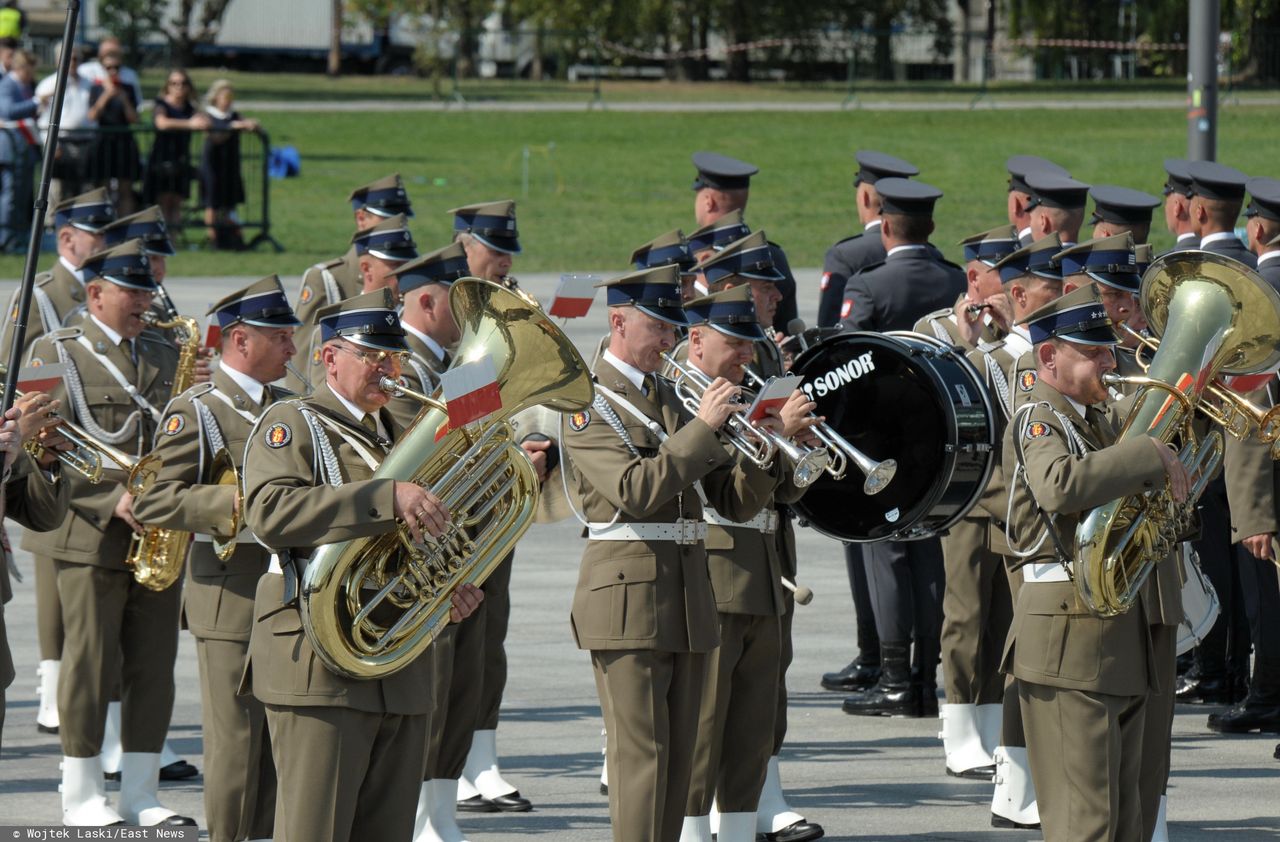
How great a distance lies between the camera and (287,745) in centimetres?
630

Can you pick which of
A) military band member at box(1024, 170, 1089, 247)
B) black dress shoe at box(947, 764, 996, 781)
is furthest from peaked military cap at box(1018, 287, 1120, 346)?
military band member at box(1024, 170, 1089, 247)

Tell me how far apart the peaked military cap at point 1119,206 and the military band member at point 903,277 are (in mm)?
740

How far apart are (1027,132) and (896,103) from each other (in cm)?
633

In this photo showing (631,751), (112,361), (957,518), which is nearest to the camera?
(631,751)

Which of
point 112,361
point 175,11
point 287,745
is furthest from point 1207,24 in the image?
point 175,11

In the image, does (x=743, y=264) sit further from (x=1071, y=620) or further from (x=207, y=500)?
(x=207, y=500)

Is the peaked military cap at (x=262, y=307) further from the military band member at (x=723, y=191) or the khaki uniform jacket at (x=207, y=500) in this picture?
the military band member at (x=723, y=191)

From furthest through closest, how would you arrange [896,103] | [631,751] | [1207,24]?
[896,103], [1207,24], [631,751]

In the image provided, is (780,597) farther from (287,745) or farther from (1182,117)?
(1182,117)

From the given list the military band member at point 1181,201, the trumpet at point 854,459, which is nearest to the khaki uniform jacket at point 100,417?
the trumpet at point 854,459

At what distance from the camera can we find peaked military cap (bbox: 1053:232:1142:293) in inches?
324

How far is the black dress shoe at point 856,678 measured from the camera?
34.9 ft

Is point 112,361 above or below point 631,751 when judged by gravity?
above

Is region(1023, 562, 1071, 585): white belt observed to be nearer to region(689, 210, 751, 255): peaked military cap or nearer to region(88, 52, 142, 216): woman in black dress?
region(689, 210, 751, 255): peaked military cap
